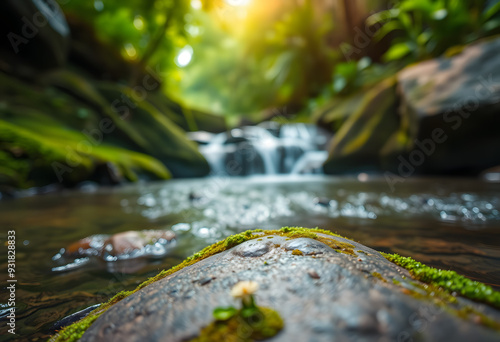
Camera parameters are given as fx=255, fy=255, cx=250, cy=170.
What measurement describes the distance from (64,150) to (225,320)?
8.80 meters

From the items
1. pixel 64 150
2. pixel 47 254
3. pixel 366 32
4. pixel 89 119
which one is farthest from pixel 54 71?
pixel 366 32

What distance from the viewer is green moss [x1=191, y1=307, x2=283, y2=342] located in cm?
80

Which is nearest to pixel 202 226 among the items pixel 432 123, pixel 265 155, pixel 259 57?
pixel 432 123

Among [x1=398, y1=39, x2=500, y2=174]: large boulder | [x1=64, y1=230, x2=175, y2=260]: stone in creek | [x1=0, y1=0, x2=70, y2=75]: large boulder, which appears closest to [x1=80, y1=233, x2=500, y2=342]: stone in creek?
[x1=64, y1=230, x2=175, y2=260]: stone in creek

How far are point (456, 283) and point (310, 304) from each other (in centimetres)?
64

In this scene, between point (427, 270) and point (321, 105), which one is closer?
point (427, 270)

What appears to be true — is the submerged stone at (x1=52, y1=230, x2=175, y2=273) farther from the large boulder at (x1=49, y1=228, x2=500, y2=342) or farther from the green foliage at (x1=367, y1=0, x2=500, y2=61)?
the green foliage at (x1=367, y1=0, x2=500, y2=61)

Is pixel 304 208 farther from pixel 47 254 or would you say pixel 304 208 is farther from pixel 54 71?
pixel 54 71

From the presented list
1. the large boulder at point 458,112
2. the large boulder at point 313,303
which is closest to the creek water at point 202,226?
the large boulder at point 313,303

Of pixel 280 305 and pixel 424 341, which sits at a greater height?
pixel 280 305

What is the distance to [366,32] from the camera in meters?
17.4

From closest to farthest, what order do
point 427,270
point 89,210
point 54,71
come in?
point 427,270
point 89,210
point 54,71

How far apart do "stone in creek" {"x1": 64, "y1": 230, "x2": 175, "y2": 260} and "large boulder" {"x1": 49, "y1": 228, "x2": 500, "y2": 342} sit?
1.46 m

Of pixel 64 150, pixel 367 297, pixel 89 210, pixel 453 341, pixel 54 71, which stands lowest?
pixel 453 341
